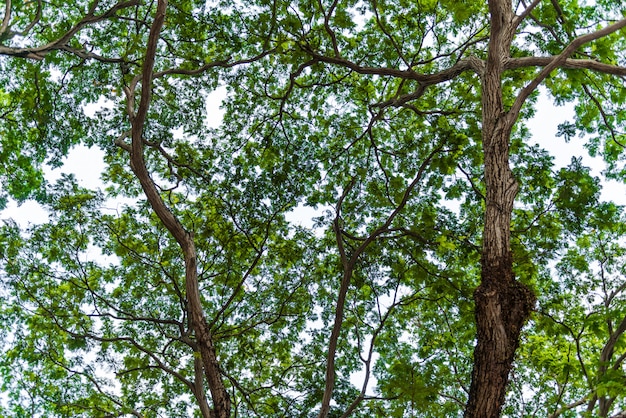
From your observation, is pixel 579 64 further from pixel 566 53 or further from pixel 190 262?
pixel 190 262

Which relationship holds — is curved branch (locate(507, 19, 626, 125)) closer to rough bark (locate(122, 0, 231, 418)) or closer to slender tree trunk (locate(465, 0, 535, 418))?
slender tree trunk (locate(465, 0, 535, 418))

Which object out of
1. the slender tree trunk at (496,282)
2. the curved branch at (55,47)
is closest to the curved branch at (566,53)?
Answer: the slender tree trunk at (496,282)

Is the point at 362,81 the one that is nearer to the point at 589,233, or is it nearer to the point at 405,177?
the point at 405,177

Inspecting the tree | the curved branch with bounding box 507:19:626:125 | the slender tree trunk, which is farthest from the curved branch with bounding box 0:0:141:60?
the curved branch with bounding box 507:19:626:125

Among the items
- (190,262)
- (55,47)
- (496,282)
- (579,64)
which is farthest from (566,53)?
(55,47)

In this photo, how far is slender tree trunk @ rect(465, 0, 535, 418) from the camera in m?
4.21

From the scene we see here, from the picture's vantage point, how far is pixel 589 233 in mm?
9492

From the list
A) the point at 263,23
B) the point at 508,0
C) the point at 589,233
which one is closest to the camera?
the point at 508,0

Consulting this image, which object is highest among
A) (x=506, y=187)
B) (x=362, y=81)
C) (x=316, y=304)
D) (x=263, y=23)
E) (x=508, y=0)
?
(x=362, y=81)

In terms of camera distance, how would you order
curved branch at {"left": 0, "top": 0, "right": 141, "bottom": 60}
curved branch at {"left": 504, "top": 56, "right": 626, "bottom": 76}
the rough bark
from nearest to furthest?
curved branch at {"left": 504, "top": 56, "right": 626, "bottom": 76} < the rough bark < curved branch at {"left": 0, "top": 0, "right": 141, "bottom": 60}

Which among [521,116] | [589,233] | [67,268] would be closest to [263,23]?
[521,116]

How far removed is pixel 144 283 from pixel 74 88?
127 inches

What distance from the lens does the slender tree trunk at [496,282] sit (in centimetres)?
421

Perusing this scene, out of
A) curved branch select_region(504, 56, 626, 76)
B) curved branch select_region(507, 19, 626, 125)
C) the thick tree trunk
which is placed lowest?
the thick tree trunk
